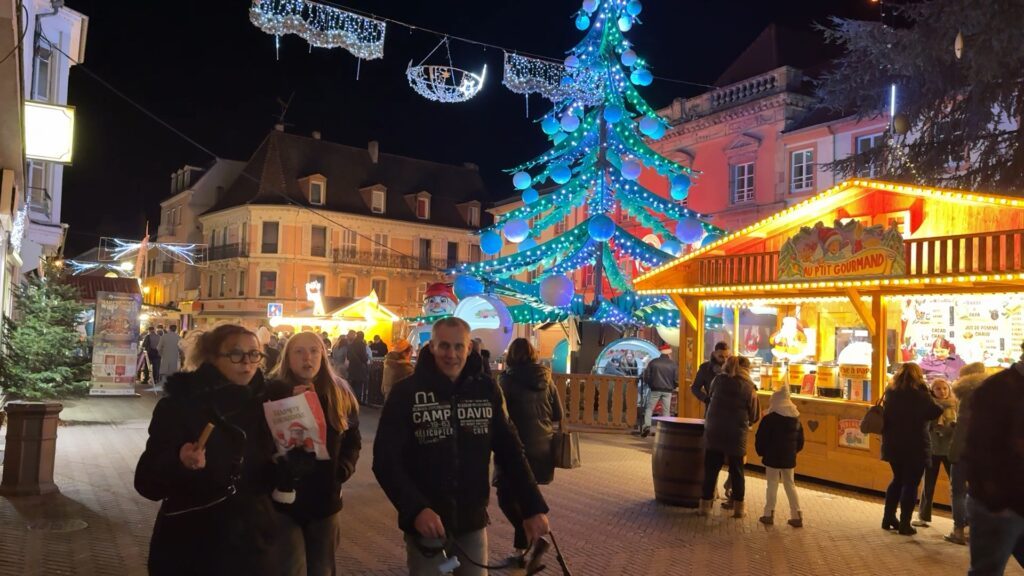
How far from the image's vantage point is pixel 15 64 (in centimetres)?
766

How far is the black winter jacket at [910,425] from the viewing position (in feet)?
27.3

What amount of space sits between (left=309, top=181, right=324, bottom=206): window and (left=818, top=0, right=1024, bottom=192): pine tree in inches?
1510

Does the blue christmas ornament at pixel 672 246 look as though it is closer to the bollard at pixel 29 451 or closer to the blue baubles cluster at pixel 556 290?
the blue baubles cluster at pixel 556 290

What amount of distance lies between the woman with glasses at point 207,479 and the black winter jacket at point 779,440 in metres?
6.33

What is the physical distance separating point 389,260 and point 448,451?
50.7 metres

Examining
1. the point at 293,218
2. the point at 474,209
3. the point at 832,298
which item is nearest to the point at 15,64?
the point at 832,298

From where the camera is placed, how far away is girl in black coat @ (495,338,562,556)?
789 centimetres

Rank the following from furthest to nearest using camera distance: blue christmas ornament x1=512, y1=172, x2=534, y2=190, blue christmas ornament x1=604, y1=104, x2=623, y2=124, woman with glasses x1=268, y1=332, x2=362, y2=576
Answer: blue christmas ornament x1=604, y1=104, x2=623, y2=124 < blue christmas ornament x1=512, y1=172, x2=534, y2=190 < woman with glasses x1=268, y1=332, x2=362, y2=576

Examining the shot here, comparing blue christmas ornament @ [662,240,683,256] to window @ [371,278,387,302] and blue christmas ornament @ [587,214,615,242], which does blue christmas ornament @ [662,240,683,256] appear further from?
window @ [371,278,387,302]

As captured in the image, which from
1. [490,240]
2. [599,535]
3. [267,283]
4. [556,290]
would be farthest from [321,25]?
[267,283]

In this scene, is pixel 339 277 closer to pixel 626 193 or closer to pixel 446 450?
pixel 626 193

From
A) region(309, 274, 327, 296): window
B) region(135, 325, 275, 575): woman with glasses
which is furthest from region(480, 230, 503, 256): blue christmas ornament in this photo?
region(309, 274, 327, 296): window

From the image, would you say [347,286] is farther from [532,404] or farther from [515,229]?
[532,404]

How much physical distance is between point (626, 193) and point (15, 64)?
13483 millimetres
